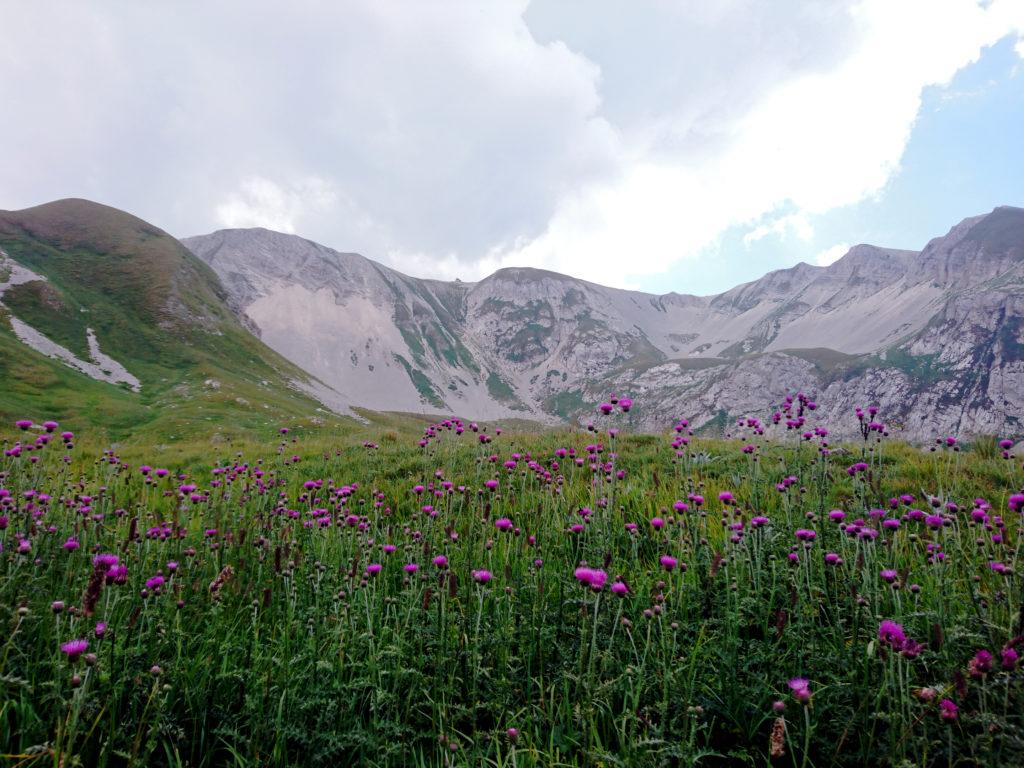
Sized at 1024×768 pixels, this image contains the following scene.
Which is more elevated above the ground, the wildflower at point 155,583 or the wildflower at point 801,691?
the wildflower at point 801,691

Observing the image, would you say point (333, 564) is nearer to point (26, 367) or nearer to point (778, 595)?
point (778, 595)

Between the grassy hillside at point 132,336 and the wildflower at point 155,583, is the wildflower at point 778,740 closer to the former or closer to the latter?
the wildflower at point 155,583

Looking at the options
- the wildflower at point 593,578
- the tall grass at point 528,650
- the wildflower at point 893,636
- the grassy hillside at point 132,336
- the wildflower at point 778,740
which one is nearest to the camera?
the wildflower at point 778,740

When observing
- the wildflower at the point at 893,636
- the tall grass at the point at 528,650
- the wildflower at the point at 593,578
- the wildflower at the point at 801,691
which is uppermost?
the wildflower at the point at 593,578

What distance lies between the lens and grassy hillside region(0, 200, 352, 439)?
42.5m

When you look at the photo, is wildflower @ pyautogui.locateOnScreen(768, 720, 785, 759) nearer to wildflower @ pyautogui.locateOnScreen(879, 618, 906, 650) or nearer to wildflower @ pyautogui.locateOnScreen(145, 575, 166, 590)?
Answer: wildflower @ pyautogui.locateOnScreen(879, 618, 906, 650)

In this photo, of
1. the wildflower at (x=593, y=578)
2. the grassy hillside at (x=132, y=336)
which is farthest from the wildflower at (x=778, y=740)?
the grassy hillside at (x=132, y=336)

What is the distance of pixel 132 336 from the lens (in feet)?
245

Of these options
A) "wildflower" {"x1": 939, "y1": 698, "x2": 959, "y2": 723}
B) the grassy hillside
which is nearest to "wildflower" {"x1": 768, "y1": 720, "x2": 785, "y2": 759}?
"wildflower" {"x1": 939, "y1": 698, "x2": 959, "y2": 723}

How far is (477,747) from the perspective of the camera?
245 cm

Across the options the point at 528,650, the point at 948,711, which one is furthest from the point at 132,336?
the point at 948,711

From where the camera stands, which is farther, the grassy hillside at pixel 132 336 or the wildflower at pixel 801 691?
the grassy hillside at pixel 132 336

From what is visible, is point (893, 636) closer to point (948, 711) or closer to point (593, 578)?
point (948, 711)

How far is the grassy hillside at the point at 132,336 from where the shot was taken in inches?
1673
